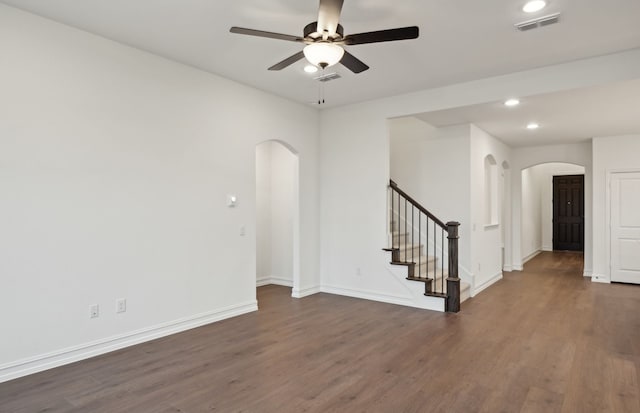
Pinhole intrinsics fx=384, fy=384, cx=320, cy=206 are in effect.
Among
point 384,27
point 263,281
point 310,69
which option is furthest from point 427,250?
point 384,27

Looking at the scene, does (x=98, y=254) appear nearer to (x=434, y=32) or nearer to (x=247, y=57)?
(x=247, y=57)

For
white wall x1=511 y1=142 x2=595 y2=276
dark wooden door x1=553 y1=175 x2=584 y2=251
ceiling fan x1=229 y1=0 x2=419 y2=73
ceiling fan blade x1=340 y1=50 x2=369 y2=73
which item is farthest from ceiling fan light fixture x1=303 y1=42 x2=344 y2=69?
dark wooden door x1=553 y1=175 x2=584 y2=251

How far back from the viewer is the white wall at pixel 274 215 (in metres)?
6.81

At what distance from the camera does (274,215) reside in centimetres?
702

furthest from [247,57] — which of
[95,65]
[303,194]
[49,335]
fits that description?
[49,335]

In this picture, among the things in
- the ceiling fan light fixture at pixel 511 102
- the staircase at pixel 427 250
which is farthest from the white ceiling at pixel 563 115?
the staircase at pixel 427 250

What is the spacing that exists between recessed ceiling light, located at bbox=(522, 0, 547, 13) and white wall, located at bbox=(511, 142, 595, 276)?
591 cm

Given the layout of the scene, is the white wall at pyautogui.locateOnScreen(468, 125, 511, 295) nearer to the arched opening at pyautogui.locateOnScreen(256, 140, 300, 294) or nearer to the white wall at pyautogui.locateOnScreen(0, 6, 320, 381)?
the arched opening at pyautogui.locateOnScreen(256, 140, 300, 294)

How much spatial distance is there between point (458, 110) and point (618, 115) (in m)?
2.43

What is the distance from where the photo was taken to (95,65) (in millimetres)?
3613

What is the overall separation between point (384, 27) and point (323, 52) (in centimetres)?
105

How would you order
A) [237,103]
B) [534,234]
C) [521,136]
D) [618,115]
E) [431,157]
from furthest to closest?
[534,234]
[521,136]
[431,157]
[618,115]
[237,103]

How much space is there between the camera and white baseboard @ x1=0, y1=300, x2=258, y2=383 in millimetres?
3131

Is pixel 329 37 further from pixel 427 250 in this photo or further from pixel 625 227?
pixel 625 227
